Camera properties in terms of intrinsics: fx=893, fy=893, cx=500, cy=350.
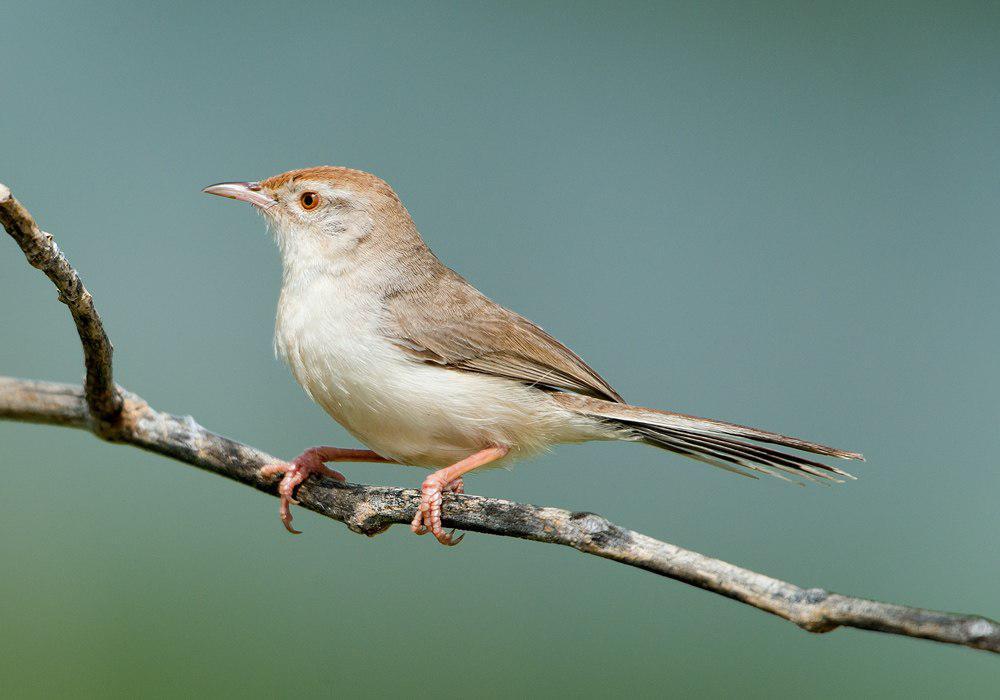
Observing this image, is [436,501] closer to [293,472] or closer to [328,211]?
[293,472]

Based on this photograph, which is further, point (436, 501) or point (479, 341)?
point (479, 341)

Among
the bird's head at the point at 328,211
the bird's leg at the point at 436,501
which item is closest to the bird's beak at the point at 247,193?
the bird's head at the point at 328,211

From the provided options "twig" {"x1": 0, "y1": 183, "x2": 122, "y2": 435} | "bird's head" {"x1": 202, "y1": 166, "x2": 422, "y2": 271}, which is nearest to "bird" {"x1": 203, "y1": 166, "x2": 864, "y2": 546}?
"bird's head" {"x1": 202, "y1": 166, "x2": 422, "y2": 271}

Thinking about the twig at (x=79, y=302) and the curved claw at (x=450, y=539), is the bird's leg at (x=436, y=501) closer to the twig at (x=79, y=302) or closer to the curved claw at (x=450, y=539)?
the curved claw at (x=450, y=539)

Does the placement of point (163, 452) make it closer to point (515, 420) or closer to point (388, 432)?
point (388, 432)

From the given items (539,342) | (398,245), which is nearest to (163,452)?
(398,245)

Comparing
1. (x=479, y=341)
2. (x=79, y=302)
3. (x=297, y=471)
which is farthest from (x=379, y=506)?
(x=79, y=302)

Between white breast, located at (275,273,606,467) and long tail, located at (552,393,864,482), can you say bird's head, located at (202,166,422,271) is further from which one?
long tail, located at (552,393,864,482)
